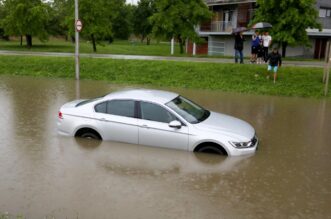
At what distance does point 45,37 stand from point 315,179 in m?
38.2

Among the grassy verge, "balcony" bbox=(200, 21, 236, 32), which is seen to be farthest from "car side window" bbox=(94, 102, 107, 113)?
"balcony" bbox=(200, 21, 236, 32)

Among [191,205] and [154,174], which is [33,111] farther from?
[191,205]

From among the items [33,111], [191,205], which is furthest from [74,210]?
[33,111]

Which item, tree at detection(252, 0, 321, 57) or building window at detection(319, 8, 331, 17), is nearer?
tree at detection(252, 0, 321, 57)

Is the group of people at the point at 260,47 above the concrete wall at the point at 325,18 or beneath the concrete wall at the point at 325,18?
beneath

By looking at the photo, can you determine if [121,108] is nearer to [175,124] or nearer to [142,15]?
[175,124]

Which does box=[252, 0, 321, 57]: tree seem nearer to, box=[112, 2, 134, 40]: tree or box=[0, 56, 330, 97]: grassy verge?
box=[0, 56, 330, 97]: grassy verge

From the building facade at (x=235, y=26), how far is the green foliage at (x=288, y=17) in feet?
25.2

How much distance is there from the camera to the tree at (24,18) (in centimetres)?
3933

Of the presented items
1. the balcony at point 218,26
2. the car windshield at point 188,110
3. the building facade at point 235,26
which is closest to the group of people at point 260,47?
the car windshield at point 188,110

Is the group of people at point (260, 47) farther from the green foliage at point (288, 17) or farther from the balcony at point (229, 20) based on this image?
the balcony at point (229, 20)

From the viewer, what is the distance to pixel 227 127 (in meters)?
9.11

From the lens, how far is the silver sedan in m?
8.87

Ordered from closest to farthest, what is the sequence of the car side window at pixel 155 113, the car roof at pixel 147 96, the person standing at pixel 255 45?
1. the car side window at pixel 155 113
2. the car roof at pixel 147 96
3. the person standing at pixel 255 45
